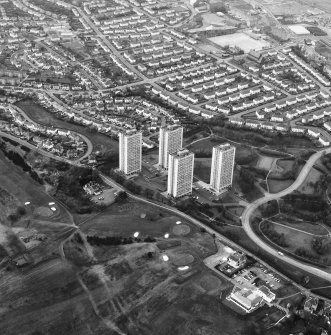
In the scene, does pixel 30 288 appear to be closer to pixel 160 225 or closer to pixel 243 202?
pixel 160 225

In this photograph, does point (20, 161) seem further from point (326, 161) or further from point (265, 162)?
point (326, 161)

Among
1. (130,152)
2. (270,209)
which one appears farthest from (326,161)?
(130,152)

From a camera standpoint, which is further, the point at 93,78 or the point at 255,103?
the point at 93,78

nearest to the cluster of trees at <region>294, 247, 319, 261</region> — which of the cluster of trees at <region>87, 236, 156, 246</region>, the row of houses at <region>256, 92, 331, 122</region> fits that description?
the cluster of trees at <region>87, 236, 156, 246</region>

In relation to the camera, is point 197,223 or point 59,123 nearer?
point 197,223

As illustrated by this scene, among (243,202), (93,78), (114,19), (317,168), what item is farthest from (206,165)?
(114,19)

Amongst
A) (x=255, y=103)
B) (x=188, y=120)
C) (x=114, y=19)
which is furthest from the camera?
(x=114, y=19)

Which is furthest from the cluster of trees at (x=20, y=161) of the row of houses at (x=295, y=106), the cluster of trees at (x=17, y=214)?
the row of houses at (x=295, y=106)

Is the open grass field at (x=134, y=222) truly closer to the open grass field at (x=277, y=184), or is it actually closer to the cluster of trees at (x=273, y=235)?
the cluster of trees at (x=273, y=235)
